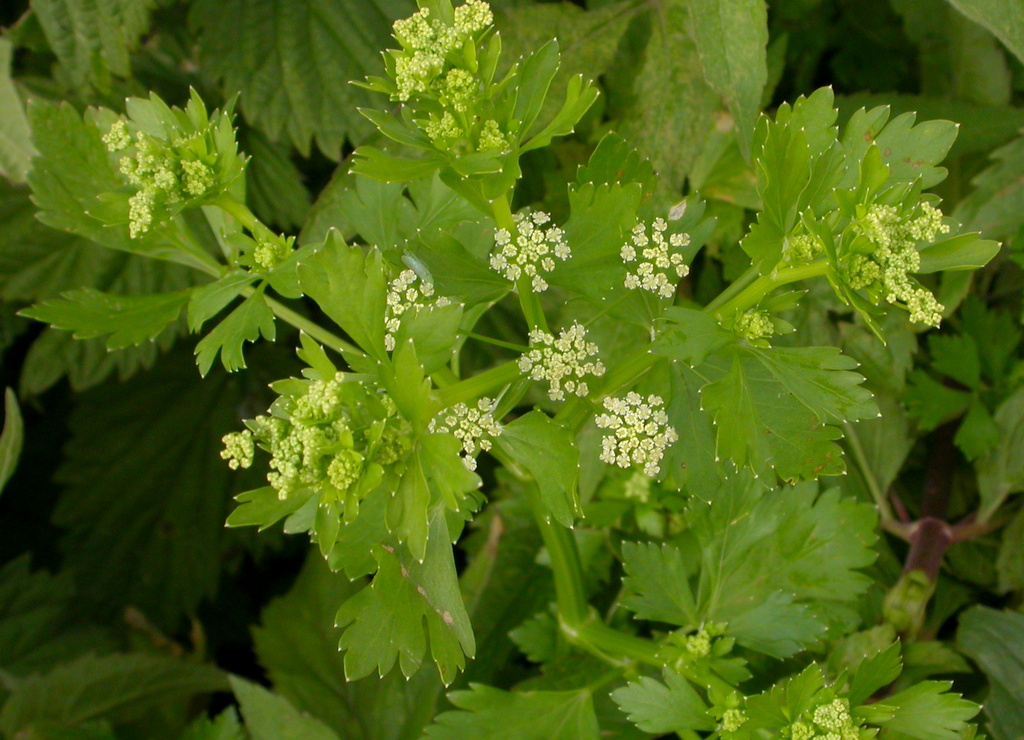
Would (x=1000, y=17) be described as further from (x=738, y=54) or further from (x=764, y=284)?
(x=764, y=284)

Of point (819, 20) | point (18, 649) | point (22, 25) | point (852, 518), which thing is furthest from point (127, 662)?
point (819, 20)

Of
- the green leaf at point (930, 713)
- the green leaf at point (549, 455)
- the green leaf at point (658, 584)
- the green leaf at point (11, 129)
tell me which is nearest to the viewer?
the green leaf at point (549, 455)

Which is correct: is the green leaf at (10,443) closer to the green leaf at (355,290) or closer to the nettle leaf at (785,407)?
the green leaf at (355,290)

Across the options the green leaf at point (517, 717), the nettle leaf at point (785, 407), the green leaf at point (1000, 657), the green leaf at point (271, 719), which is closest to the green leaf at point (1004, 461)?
the green leaf at point (1000, 657)

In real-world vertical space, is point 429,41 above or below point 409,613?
above

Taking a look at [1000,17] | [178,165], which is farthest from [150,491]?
[1000,17]

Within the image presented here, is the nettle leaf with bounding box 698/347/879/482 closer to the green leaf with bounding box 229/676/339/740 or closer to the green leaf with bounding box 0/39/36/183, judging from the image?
the green leaf with bounding box 229/676/339/740

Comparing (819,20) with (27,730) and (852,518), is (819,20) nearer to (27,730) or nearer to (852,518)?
(852,518)
